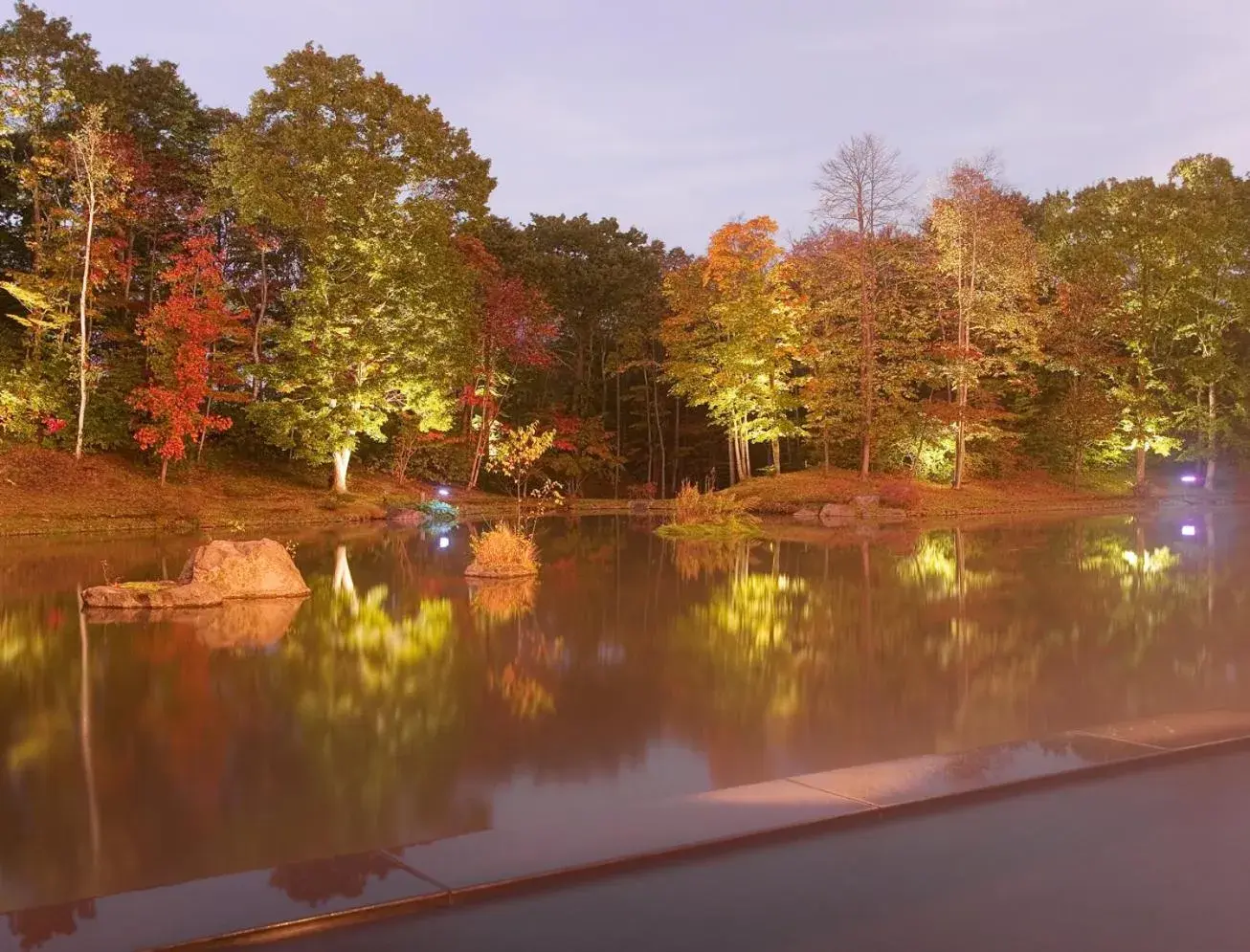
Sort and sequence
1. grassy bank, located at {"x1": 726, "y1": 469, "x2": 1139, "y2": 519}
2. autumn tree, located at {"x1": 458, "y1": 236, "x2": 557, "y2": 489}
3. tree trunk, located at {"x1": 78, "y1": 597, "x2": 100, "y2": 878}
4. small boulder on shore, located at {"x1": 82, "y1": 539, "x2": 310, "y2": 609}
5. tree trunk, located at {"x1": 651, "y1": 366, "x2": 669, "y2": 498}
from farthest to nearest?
tree trunk, located at {"x1": 651, "y1": 366, "x2": 669, "y2": 498}, autumn tree, located at {"x1": 458, "y1": 236, "x2": 557, "y2": 489}, grassy bank, located at {"x1": 726, "y1": 469, "x2": 1139, "y2": 519}, small boulder on shore, located at {"x1": 82, "y1": 539, "x2": 310, "y2": 609}, tree trunk, located at {"x1": 78, "y1": 597, "x2": 100, "y2": 878}

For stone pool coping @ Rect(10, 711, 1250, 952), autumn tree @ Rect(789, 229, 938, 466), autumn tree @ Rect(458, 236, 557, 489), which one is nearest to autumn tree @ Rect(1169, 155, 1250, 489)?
autumn tree @ Rect(789, 229, 938, 466)

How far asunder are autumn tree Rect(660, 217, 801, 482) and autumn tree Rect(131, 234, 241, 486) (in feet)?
48.4

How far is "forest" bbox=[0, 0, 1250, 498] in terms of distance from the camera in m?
27.8

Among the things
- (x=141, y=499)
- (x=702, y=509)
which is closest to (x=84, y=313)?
(x=141, y=499)

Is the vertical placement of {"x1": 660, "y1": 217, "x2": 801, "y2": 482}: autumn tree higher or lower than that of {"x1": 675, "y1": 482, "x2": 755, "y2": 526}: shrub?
higher

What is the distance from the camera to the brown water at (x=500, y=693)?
5.19 meters

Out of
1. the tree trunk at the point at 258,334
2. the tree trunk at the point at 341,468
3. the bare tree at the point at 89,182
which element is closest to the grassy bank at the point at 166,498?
the tree trunk at the point at 341,468

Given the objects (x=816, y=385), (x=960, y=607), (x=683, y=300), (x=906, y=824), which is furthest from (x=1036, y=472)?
(x=906, y=824)

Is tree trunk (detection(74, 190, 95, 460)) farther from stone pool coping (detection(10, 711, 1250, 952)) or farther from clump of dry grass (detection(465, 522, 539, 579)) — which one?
stone pool coping (detection(10, 711, 1250, 952))

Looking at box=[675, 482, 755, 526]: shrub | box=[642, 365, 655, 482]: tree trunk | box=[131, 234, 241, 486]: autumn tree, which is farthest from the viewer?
box=[642, 365, 655, 482]: tree trunk

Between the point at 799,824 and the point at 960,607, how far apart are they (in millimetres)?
8106

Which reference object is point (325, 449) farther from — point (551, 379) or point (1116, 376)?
point (1116, 376)

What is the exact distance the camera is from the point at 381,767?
19.6 feet

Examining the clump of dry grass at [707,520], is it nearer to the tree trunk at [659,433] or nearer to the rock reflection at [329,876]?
the tree trunk at [659,433]
